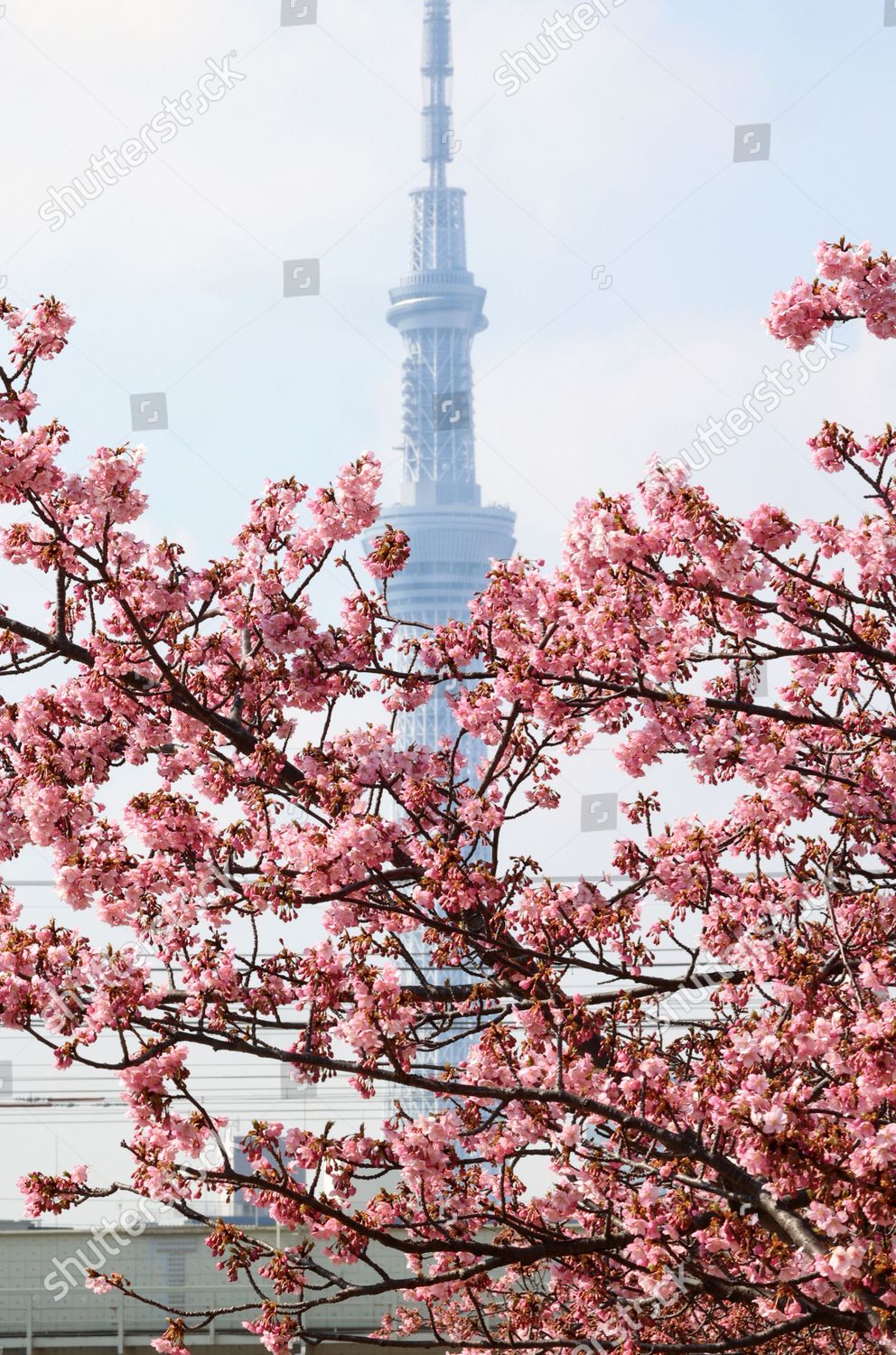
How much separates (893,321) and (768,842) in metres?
2.32

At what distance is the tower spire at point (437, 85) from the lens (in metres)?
123

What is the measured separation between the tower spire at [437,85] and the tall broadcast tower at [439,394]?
0.07m

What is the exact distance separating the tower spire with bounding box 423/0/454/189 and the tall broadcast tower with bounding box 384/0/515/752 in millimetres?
67

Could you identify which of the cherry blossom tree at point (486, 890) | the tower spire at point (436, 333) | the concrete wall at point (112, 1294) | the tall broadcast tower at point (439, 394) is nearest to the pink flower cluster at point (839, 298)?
the cherry blossom tree at point (486, 890)

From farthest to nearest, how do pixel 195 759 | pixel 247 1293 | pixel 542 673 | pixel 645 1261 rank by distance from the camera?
→ pixel 247 1293 → pixel 195 759 → pixel 542 673 → pixel 645 1261

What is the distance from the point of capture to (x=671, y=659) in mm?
6789

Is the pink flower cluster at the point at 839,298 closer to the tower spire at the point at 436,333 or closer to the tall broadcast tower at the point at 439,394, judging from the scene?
the tall broadcast tower at the point at 439,394

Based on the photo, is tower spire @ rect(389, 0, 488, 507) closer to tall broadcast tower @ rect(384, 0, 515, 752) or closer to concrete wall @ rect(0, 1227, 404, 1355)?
tall broadcast tower @ rect(384, 0, 515, 752)

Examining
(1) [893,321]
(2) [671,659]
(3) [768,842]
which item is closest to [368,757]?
(2) [671,659]

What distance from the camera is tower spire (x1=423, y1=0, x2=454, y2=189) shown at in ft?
403

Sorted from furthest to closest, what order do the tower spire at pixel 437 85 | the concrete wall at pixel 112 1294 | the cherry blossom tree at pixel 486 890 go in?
the tower spire at pixel 437 85 < the concrete wall at pixel 112 1294 < the cherry blossom tree at pixel 486 890

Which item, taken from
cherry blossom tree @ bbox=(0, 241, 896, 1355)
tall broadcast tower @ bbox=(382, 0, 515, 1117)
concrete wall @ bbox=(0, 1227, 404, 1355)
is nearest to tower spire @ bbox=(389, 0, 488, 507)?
tall broadcast tower @ bbox=(382, 0, 515, 1117)

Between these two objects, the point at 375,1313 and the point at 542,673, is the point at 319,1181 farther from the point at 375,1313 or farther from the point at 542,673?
the point at 375,1313

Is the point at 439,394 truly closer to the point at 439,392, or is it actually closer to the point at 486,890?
the point at 439,392
